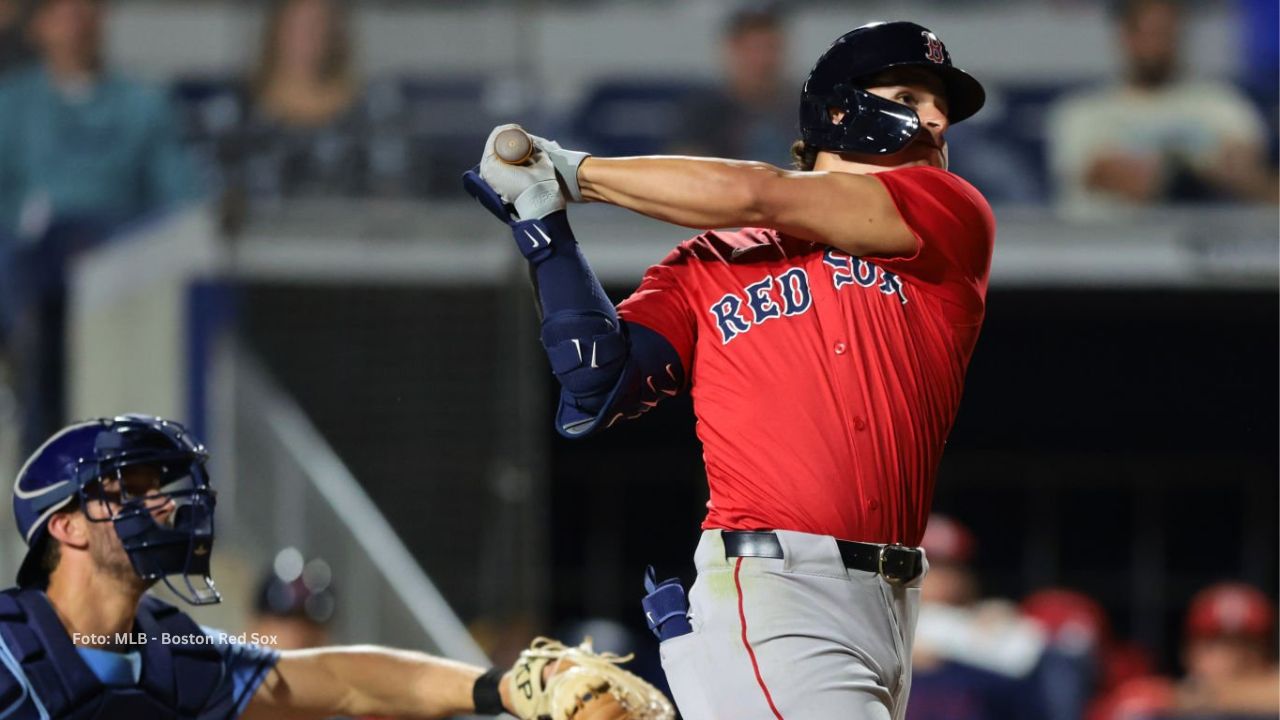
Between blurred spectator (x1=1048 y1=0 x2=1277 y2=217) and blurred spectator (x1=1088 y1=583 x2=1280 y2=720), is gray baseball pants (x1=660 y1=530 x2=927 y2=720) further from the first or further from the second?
blurred spectator (x1=1048 y1=0 x2=1277 y2=217)

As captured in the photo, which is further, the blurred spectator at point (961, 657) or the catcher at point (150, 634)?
the blurred spectator at point (961, 657)

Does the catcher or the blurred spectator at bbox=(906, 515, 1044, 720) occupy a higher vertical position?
the catcher

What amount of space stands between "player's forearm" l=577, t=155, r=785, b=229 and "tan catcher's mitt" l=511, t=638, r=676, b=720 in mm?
744

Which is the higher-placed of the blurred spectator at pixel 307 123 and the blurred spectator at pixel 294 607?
the blurred spectator at pixel 307 123

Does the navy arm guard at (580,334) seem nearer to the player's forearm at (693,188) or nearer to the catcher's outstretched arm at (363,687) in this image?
the player's forearm at (693,188)

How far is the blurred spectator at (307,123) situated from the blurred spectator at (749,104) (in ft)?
5.62

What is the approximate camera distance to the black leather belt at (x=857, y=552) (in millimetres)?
2707

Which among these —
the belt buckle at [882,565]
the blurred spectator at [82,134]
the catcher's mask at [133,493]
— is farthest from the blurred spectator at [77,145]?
the belt buckle at [882,565]

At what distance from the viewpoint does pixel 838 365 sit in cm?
274

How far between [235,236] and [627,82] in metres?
3.23

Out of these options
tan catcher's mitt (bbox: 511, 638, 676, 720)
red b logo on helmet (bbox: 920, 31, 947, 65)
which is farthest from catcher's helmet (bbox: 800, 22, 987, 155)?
tan catcher's mitt (bbox: 511, 638, 676, 720)

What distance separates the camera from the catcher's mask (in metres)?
3.21

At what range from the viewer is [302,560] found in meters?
5.84

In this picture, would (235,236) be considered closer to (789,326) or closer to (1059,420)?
(789,326)
